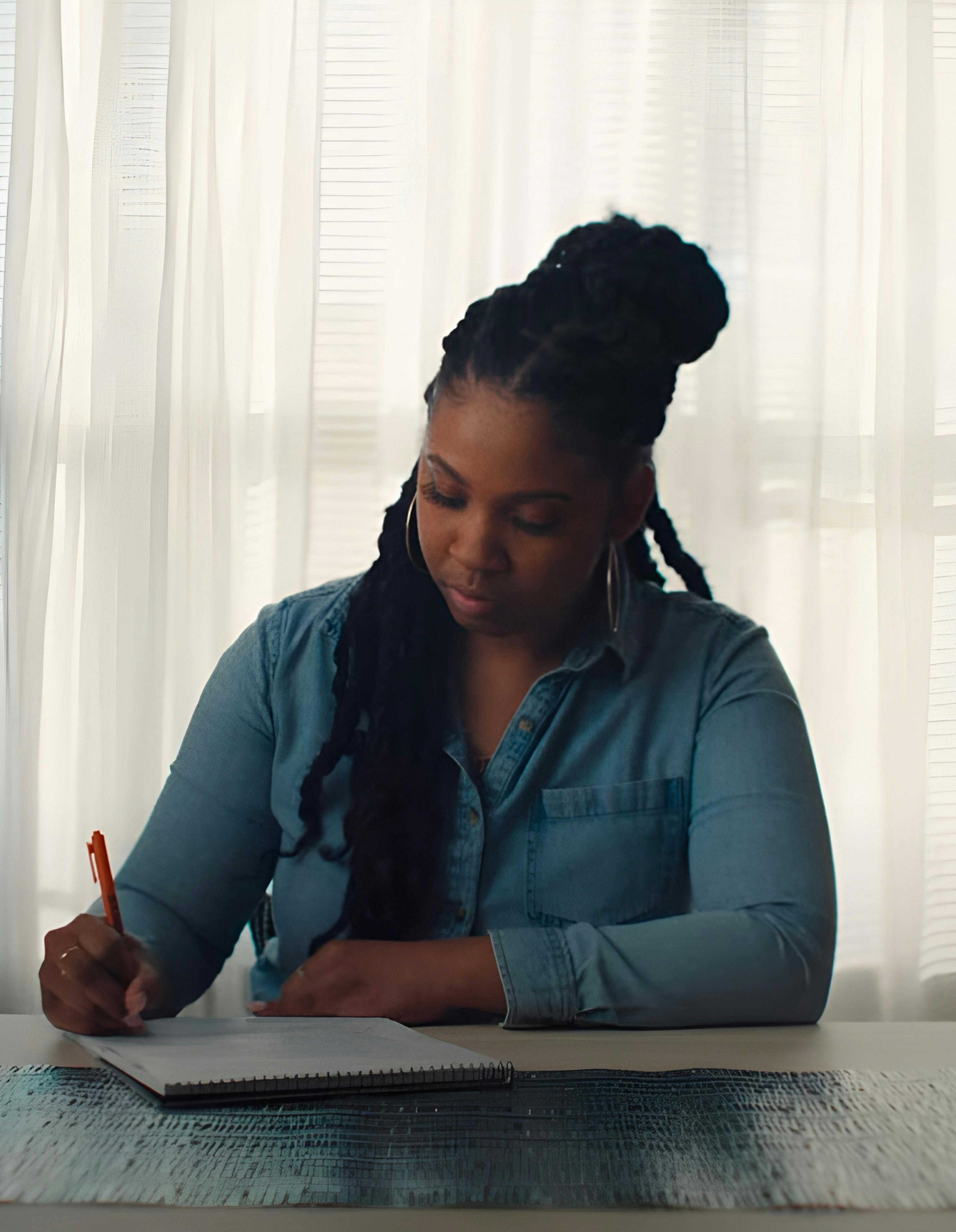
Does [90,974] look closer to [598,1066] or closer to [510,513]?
[598,1066]

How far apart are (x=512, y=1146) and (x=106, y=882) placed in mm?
435

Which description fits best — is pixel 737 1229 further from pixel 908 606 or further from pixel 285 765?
pixel 908 606

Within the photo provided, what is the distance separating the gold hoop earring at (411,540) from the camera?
118cm

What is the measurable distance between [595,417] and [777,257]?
588mm

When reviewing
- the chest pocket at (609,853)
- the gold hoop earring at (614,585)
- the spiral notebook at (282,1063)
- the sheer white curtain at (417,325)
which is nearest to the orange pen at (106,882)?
the spiral notebook at (282,1063)

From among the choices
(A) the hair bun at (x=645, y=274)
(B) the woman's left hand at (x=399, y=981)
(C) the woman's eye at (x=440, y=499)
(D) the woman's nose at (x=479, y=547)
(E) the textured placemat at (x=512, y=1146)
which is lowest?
(B) the woman's left hand at (x=399, y=981)

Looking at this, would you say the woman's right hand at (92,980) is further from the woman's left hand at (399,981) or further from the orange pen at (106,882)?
the woman's left hand at (399,981)

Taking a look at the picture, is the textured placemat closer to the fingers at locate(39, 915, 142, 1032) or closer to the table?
the table

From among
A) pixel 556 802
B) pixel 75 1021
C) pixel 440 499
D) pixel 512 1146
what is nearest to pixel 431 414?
pixel 440 499

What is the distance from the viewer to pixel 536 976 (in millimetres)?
832

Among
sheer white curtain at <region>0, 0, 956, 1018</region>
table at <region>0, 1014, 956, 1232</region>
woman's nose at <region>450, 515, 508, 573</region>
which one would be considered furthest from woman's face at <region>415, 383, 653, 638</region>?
table at <region>0, 1014, 956, 1232</region>

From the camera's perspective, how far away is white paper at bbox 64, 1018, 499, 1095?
0.59m

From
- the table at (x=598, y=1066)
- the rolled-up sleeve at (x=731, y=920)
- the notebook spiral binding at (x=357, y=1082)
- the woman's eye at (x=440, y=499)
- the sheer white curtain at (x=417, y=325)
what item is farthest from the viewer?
the sheer white curtain at (x=417, y=325)

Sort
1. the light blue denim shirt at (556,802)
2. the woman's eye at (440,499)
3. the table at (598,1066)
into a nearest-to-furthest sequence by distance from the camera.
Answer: the table at (598,1066) → the light blue denim shirt at (556,802) → the woman's eye at (440,499)
